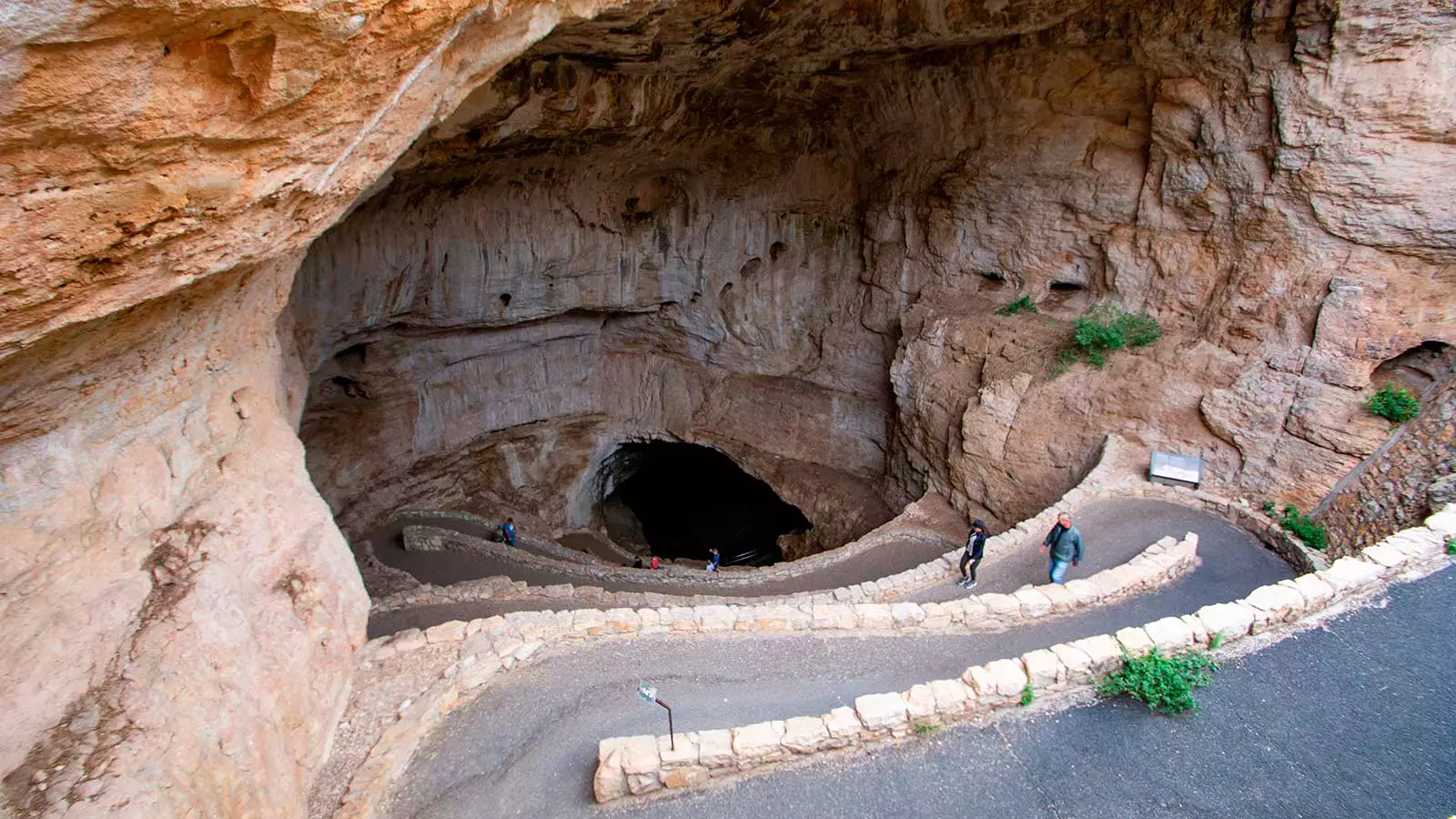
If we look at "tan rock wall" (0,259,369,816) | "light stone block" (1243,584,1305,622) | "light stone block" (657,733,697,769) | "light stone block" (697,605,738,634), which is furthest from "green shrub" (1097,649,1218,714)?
"tan rock wall" (0,259,369,816)

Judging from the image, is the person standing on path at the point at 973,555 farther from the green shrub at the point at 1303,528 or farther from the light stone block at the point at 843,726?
the green shrub at the point at 1303,528

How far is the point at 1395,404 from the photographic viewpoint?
29.3 feet

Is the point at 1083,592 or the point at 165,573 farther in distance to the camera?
the point at 1083,592

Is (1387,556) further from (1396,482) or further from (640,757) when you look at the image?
(640,757)

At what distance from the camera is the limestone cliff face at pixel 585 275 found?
10.5 ft

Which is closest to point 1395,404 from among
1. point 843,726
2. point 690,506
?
point 843,726

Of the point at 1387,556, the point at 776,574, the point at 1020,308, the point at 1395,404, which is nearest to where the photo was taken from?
the point at 1387,556

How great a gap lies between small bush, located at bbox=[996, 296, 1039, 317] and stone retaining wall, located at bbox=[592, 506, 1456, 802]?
7.05 metres

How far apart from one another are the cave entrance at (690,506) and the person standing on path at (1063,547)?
32.8 ft

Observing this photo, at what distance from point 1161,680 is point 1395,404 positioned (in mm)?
6465

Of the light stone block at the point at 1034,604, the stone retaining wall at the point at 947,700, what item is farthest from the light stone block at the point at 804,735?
the light stone block at the point at 1034,604

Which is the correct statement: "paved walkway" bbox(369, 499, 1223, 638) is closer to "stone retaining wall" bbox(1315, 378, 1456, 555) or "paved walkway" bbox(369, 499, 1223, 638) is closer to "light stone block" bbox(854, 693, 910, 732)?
"stone retaining wall" bbox(1315, 378, 1456, 555)

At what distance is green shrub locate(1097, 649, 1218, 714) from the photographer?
5.36 metres

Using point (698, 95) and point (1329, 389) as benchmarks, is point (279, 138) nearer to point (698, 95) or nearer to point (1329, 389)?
point (698, 95)
